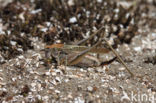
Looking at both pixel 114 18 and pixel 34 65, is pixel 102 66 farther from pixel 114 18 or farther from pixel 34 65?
pixel 114 18

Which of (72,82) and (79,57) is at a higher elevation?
(79,57)

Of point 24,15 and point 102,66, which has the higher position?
point 24,15

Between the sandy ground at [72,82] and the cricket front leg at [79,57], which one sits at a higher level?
the cricket front leg at [79,57]

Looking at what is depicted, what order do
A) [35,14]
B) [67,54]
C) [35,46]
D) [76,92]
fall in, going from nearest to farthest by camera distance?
[76,92], [67,54], [35,46], [35,14]

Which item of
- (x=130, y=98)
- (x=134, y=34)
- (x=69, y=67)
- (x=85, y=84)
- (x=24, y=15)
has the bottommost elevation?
(x=130, y=98)

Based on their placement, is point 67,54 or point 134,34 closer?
point 67,54

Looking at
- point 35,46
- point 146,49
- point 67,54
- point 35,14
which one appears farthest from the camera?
point 35,14

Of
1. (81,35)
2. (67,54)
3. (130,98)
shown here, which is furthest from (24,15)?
(130,98)

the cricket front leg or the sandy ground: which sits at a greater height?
the cricket front leg
